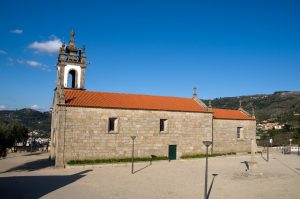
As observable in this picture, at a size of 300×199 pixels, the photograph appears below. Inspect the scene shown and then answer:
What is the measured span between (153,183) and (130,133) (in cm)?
1159

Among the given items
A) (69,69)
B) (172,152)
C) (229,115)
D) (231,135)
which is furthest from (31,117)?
(172,152)

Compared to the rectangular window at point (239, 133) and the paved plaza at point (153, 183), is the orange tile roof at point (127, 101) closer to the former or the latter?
the paved plaza at point (153, 183)

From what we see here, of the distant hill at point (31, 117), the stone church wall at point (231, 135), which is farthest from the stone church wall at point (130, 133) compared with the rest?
the distant hill at point (31, 117)

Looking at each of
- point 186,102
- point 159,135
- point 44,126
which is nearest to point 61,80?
point 159,135

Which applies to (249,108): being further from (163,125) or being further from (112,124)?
(112,124)

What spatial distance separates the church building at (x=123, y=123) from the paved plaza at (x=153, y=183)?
10.3 feet

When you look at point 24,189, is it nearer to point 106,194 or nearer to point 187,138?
point 106,194

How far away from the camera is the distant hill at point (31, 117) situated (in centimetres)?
12762

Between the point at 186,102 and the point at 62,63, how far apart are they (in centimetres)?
1584

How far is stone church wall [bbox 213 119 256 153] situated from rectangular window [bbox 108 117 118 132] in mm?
13601

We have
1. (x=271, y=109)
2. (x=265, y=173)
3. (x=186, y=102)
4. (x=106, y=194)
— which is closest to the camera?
(x=106, y=194)

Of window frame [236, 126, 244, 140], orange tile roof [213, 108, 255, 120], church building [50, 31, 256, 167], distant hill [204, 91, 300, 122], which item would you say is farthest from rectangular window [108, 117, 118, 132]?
distant hill [204, 91, 300, 122]

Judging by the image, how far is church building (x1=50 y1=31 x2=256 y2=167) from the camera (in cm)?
2831

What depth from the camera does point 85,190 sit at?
17312 mm
